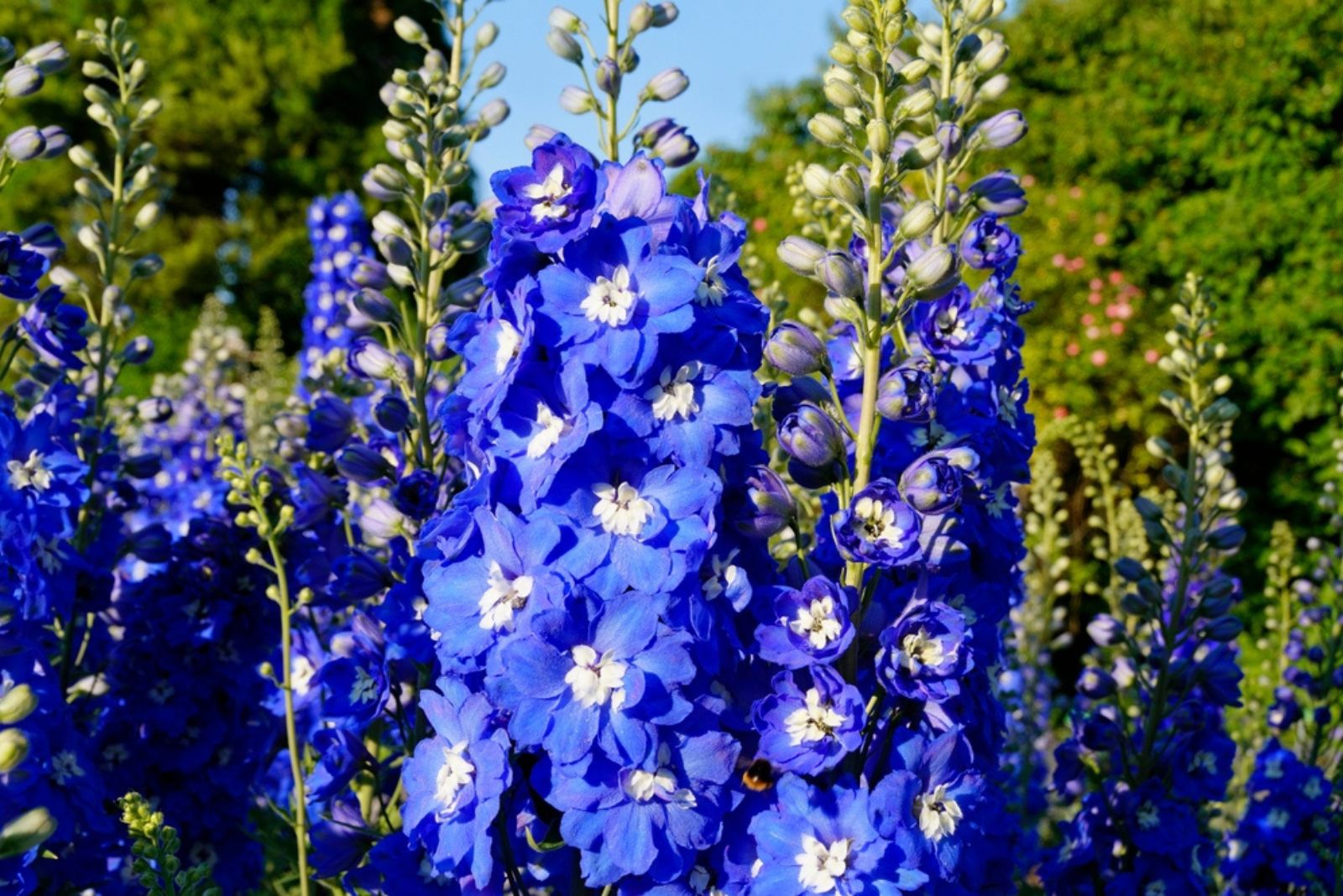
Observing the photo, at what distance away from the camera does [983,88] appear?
8.45ft

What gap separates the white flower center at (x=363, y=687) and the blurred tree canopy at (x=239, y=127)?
18.8 meters

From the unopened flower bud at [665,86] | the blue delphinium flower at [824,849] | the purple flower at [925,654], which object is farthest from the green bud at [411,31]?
the blue delphinium flower at [824,849]

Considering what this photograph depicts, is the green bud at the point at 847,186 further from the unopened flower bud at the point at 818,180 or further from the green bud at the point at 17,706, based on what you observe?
the green bud at the point at 17,706

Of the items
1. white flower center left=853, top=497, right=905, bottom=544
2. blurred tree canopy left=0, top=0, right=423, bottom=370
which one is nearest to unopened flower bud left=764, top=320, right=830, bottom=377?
white flower center left=853, top=497, right=905, bottom=544

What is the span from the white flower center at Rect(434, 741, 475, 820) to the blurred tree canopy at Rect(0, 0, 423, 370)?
63.5 feet

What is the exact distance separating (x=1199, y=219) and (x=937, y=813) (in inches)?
390

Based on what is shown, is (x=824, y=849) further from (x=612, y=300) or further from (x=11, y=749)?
(x=11, y=749)

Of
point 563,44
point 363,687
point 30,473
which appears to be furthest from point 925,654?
point 30,473

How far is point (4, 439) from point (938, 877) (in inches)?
65.4

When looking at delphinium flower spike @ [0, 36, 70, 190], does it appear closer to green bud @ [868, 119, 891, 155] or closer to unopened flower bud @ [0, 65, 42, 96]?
unopened flower bud @ [0, 65, 42, 96]

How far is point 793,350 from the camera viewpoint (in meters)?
1.88

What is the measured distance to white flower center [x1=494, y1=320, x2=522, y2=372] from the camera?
1776 mm

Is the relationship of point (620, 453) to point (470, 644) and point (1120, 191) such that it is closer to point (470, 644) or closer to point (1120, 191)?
point (470, 644)

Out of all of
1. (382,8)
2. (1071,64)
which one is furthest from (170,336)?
(1071,64)
